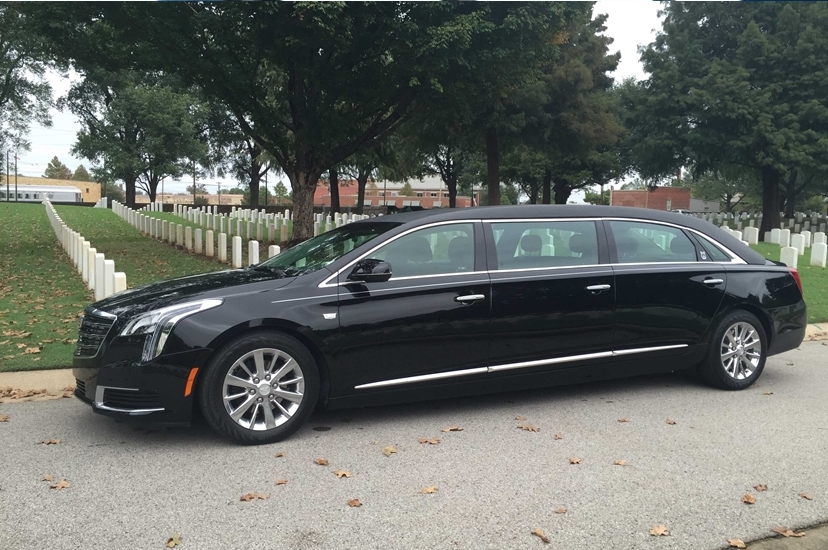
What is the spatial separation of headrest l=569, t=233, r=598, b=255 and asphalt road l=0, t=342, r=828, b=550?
4.23 feet

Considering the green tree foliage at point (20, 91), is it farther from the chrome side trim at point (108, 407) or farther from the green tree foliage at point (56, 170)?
the green tree foliage at point (56, 170)

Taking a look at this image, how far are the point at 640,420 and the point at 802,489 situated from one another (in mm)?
1431

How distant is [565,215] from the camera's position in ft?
20.1

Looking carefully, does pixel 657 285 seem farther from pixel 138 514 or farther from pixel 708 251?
pixel 138 514

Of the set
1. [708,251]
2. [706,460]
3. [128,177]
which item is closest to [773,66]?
[708,251]

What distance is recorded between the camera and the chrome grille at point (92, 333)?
15.9 feet

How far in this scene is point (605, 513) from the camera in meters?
3.86

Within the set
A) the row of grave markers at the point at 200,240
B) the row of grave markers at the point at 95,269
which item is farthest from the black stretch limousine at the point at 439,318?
the row of grave markers at the point at 200,240

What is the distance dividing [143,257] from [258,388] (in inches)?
485

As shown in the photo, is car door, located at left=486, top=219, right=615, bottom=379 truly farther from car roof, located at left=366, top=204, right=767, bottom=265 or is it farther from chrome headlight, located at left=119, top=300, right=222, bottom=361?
chrome headlight, located at left=119, top=300, right=222, bottom=361

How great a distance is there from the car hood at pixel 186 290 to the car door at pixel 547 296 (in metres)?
1.66

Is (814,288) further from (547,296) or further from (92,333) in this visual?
(92,333)

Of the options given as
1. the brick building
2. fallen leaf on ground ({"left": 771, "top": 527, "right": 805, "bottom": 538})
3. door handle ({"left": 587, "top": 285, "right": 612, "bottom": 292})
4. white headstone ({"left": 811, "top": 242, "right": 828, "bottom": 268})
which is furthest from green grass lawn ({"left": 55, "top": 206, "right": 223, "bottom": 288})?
the brick building

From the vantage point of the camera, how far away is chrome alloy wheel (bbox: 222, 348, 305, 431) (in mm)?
4797
